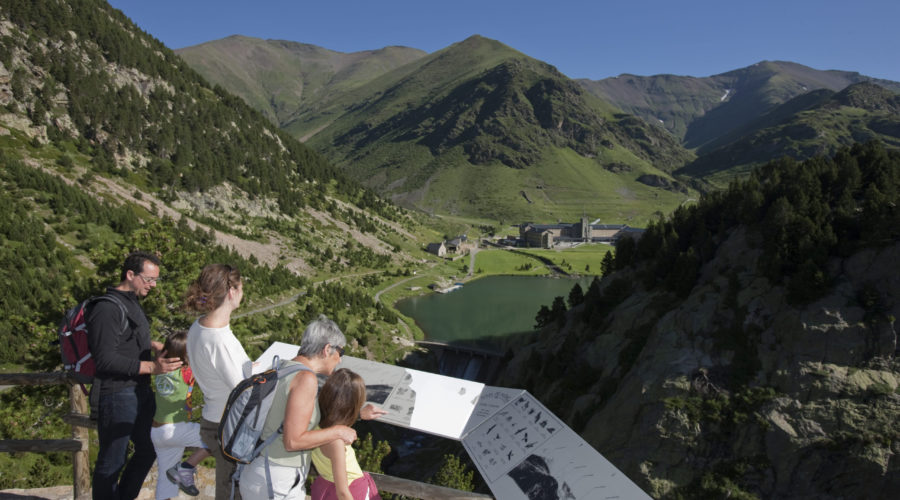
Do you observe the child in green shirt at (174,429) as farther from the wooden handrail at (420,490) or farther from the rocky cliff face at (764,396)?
the rocky cliff face at (764,396)

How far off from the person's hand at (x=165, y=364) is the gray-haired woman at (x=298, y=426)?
2.08 meters

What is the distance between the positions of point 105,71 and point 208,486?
97.1 m

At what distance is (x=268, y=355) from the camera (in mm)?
8578

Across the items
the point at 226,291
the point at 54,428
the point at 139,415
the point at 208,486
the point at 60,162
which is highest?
the point at 60,162

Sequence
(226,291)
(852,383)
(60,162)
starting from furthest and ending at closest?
(60,162), (852,383), (226,291)

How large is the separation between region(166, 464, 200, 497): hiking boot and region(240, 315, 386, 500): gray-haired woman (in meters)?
2.07

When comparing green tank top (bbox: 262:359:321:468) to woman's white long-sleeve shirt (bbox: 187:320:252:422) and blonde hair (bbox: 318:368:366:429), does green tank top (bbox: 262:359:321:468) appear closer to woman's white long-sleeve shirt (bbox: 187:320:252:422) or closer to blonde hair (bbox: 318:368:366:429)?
blonde hair (bbox: 318:368:366:429)

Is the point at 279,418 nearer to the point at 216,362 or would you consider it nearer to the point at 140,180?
the point at 216,362

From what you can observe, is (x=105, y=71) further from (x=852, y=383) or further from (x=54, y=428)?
(x=852, y=383)

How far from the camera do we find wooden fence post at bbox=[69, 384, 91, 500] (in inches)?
258

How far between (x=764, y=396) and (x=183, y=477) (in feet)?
80.7

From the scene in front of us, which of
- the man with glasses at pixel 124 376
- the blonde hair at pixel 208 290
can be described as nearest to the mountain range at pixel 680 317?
the man with glasses at pixel 124 376

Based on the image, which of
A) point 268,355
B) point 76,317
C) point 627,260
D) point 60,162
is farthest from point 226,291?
point 60,162

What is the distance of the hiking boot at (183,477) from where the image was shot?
19.1 feet
